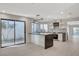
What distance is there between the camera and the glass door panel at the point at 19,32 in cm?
857

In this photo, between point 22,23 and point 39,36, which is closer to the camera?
point 39,36

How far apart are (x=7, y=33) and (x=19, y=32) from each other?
52.6 inches

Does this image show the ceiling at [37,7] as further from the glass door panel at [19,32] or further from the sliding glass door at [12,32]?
the glass door panel at [19,32]

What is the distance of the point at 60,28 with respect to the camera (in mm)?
11539

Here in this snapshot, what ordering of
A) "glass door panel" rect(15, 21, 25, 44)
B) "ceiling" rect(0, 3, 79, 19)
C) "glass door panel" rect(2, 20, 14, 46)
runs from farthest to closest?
"glass door panel" rect(15, 21, 25, 44) → "glass door panel" rect(2, 20, 14, 46) → "ceiling" rect(0, 3, 79, 19)

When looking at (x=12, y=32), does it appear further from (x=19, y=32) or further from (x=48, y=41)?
(x=48, y=41)

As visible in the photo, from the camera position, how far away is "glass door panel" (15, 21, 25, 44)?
8.57m

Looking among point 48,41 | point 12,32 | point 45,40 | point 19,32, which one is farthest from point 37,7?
point 19,32

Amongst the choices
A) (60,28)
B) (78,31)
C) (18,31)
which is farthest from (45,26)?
(78,31)

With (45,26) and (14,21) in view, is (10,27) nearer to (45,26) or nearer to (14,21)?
(14,21)

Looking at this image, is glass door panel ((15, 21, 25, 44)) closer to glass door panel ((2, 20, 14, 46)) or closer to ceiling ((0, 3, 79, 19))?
glass door panel ((2, 20, 14, 46))

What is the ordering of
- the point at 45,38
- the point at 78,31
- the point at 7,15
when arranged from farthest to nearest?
the point at 78,31, the point at 7,15, the point at 45,38

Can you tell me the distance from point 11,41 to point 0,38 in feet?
4.51

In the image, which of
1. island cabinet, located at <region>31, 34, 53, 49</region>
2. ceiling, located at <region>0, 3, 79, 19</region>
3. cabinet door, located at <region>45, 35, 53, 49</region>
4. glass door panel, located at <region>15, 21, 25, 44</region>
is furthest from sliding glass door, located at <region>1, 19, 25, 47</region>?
cabinet door, located at <region>45, 35, 53, 49</region>
